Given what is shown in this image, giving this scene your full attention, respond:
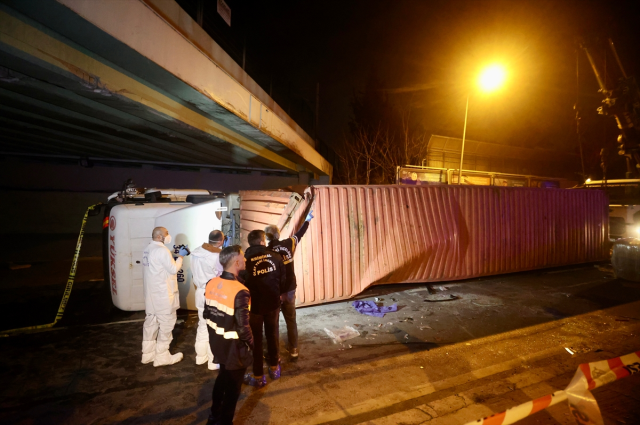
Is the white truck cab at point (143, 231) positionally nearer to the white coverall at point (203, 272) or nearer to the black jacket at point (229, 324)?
the white coverall at point (203, 272)

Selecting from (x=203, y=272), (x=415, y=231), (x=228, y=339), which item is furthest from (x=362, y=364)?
(x=415, y=231)

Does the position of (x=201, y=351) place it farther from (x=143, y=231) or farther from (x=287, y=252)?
(x=143, y=231)

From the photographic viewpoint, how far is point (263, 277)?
321cm

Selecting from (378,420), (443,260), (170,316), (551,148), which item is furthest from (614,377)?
(551,148)

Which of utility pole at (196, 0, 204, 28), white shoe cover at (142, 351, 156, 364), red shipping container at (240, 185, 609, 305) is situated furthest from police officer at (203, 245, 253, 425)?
utility pole at (196, 0, 204, 28)

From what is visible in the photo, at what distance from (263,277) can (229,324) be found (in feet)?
2.67

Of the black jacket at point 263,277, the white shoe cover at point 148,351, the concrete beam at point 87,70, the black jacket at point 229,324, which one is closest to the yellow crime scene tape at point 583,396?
the black jacket at point 229,324

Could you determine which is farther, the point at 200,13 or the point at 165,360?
the point at 200,13

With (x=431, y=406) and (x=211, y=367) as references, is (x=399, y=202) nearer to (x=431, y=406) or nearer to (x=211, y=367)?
(x=431, y=406)

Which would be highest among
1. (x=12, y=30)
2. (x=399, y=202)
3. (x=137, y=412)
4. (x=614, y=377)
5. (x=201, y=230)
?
(x=12, y=30)

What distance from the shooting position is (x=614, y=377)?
2.49 m

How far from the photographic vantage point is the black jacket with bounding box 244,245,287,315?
3.19 meters

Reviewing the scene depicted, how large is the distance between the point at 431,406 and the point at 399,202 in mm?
3898

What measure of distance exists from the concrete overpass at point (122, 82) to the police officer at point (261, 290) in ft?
13.3
